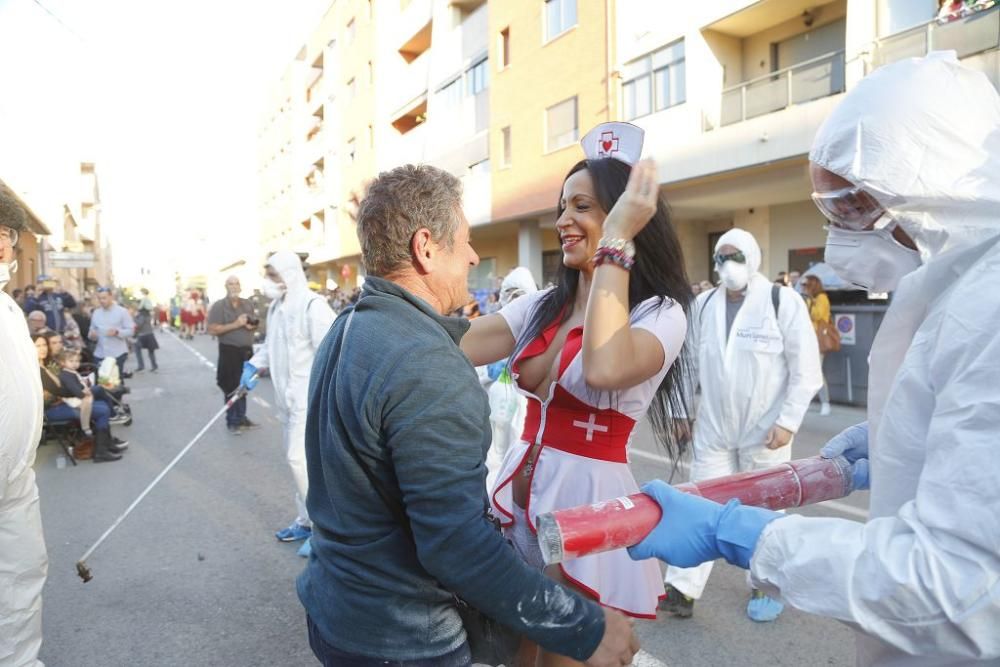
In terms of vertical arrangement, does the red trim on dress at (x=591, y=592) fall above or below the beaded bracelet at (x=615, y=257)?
below

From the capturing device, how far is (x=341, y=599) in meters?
1.56

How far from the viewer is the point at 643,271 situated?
221 cm

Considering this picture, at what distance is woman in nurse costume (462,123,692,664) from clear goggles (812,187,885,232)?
494 mm

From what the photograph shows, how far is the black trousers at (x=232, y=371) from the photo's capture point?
30.7 feet

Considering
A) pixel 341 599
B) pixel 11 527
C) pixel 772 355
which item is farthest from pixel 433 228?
pixel 772 355

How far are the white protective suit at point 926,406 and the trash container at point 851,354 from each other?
9.76 meters

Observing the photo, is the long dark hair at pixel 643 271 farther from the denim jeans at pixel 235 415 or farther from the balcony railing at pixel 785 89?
the balcony railing at pixel 785 89

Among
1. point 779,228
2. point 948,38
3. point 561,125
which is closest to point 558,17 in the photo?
point 561,125

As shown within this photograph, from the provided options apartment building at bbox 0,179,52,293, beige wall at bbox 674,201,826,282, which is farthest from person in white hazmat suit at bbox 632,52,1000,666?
apartment building at bbox 0,179,52,293

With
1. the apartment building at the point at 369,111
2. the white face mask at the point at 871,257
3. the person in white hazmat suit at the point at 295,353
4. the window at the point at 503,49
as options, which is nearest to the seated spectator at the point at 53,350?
the person in white hazmat suit at the point at 295,353

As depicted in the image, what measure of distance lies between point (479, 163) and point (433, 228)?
23.0 m

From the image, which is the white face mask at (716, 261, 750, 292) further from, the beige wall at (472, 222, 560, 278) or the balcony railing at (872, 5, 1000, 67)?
the beige wall at (472, 222, 560, 278)

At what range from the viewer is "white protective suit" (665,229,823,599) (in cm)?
382

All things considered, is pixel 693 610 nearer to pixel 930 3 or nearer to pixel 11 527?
pixel 11 527
